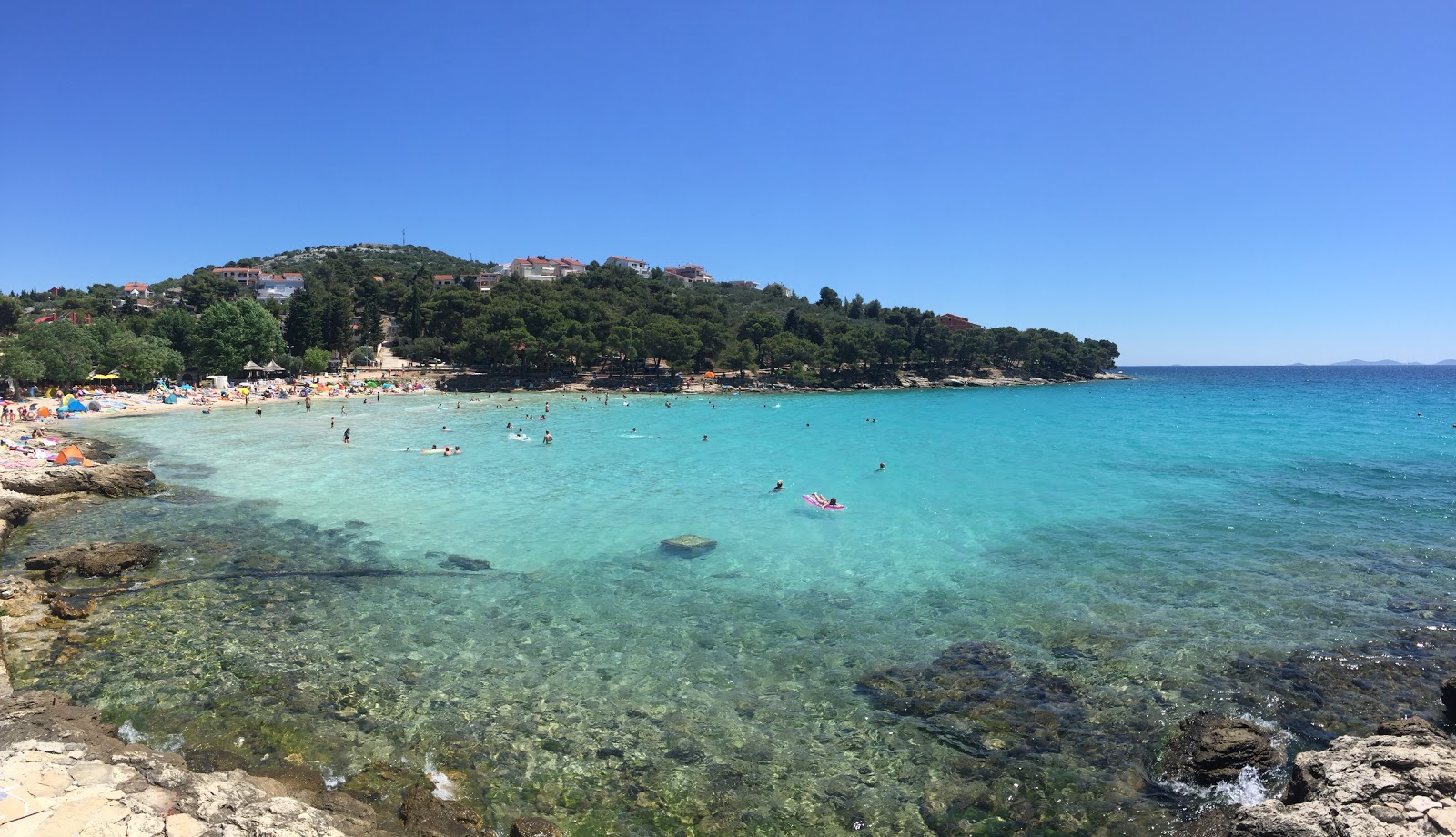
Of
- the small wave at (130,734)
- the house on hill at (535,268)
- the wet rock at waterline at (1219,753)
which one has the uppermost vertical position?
the house on hill at (535,268)

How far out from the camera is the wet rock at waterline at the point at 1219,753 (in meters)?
7.75

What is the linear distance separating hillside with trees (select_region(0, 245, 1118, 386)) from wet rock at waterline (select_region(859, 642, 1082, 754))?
62.8 meters

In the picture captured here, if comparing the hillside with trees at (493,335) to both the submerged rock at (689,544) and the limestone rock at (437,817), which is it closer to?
the submerged rock at (689,544)

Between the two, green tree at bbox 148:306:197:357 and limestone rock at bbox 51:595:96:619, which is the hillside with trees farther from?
limestone rock at bbox 51:595:96:619

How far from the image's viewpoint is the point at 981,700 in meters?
9.65

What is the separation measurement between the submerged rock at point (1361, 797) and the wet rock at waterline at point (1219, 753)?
0.72 meters

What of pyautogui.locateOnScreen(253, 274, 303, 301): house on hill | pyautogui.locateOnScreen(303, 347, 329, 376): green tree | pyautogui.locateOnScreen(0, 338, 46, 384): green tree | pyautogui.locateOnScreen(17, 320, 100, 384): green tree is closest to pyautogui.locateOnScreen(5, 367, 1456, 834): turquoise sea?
pyautogui.locateOnScreen(0, 338, 46, 384): green tree

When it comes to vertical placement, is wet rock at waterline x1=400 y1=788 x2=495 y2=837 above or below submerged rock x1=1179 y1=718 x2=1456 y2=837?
below

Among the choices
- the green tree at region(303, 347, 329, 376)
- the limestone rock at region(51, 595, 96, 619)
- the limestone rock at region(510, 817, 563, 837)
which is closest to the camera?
the limestone rock at region(510, 817, 563, 837)

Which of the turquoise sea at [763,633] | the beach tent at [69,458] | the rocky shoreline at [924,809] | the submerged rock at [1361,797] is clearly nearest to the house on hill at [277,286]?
the beach tent at [69,458]

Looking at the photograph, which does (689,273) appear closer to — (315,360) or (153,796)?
(315,360)

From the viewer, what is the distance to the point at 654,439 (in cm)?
4112

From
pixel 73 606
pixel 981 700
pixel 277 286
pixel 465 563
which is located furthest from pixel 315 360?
pixel 981 700

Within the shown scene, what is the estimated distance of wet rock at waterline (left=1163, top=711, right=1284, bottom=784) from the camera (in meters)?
7.75
